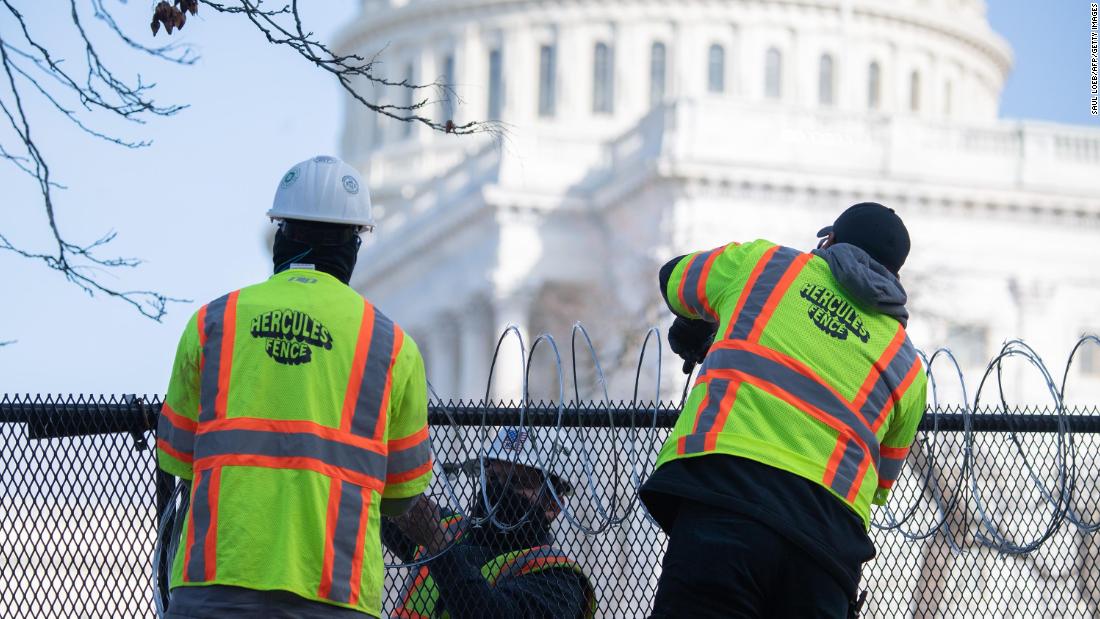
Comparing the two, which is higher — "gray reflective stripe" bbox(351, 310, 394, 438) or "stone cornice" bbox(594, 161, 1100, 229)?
"gray reflective stripe" bbox(351, 310, 394, 438)

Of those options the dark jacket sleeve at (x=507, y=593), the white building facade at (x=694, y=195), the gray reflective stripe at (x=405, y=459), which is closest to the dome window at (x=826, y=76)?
the white building facade at (x=694, y=195)

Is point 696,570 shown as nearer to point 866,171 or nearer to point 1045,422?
point 1045,422

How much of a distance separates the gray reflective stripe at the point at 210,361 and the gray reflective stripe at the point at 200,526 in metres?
0.17

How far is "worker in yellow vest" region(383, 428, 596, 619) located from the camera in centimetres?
643

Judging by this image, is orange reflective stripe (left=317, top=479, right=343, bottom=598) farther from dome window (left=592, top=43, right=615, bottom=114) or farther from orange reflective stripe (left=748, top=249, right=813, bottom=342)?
dome window (left=592, top=43, right=615, bottom=114)

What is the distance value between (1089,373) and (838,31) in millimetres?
29015

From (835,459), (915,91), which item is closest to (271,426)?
(835,459)

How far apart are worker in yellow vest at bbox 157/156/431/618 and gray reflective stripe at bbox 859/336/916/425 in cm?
129

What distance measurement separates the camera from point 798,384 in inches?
235

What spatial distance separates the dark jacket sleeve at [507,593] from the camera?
643cm

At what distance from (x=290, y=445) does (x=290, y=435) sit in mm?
26

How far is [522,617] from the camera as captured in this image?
669cm

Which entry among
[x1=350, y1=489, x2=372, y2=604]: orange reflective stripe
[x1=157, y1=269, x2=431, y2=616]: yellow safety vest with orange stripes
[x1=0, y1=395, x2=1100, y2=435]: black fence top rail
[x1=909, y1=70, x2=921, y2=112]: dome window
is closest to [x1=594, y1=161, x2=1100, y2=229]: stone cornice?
[x1=909, y1=70, x2=921, y2=112]: dome window

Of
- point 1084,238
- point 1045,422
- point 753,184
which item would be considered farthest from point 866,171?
point 1045,422
